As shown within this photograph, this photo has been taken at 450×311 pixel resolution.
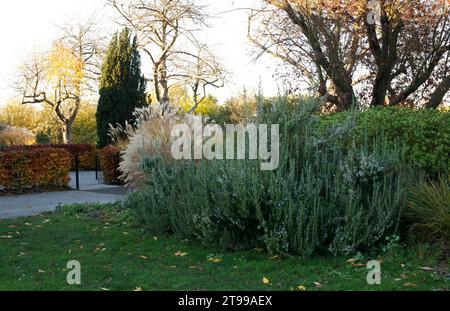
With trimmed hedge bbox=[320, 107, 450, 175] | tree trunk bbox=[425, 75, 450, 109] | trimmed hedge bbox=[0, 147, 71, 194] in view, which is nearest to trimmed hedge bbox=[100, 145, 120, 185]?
trimmed hedge bbox=[0, 147, 71, 194]

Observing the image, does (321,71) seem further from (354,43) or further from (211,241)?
(211,241)

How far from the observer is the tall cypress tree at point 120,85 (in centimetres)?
1694

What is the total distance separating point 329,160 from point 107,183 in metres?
10.1

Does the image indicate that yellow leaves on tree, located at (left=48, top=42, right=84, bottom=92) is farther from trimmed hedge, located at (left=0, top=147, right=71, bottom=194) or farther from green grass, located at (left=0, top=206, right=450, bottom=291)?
green grass, located at (left=0, top=206, right=450, bottom=291)

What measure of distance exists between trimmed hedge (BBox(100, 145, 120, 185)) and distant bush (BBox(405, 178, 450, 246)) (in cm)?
978

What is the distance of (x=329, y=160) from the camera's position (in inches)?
226

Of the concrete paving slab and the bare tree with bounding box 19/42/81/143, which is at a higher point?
the bare tree with bounding box 19/42/81/143

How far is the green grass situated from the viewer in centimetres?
435

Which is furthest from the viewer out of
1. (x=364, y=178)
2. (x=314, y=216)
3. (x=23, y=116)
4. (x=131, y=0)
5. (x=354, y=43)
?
(x=23, y=116)

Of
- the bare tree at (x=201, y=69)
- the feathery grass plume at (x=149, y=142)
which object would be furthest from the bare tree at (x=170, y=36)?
the feathery grass plume at (x=149, y=142)

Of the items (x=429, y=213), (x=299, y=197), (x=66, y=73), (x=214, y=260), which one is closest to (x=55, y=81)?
(x=66, y=73)

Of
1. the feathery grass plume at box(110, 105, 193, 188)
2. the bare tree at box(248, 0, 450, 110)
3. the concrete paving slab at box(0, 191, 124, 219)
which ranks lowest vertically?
the concrete paving slab at box(0, 191, 124, 219)

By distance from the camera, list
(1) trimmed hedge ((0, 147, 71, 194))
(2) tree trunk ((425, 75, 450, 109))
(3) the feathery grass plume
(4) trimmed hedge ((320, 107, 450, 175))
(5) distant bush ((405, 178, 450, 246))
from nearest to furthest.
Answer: (5) distant bush ((405, 178, 450, 246))
(4) trimmed hedge ((320, 107, 450, 175))
(3) the feathery grass plume
(1) trimmed hedge ((0, 147, 71, 194))
(2) tree trunk ((425, 75, 450, 109))
